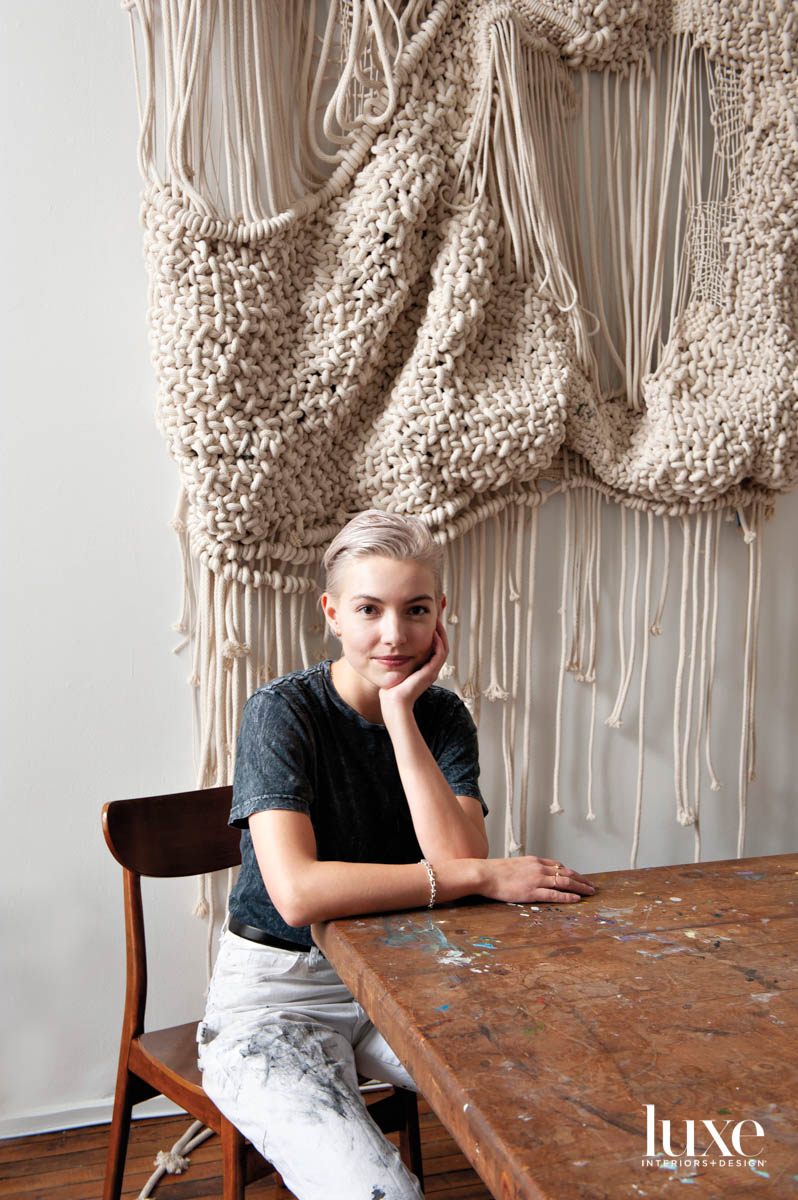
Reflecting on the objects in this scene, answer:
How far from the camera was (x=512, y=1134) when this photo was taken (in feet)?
2.16

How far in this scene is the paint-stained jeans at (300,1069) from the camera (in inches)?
37.4

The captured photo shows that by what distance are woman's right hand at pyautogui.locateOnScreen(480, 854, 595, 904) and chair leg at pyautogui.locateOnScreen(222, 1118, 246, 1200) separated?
Result: 0.41 m

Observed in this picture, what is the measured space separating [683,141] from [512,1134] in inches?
68.9

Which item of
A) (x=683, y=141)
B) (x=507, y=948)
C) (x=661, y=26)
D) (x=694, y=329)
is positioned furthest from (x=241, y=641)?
(x=661, y=26)

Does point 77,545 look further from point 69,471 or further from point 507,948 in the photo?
point 507,948

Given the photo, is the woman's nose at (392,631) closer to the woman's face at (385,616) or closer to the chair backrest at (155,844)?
the woman's face at (385,616)

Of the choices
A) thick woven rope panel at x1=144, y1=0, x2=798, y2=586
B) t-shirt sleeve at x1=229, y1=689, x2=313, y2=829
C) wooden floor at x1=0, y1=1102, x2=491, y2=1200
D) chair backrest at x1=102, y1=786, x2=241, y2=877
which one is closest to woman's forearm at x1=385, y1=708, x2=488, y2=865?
t-shirt sleeve at x1=229, y1=689, x2=313, y2=829

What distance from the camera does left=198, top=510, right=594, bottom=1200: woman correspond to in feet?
3.42

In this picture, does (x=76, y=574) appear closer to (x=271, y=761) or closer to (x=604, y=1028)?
(x=271, y=761)

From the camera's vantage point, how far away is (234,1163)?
1110 millimetres

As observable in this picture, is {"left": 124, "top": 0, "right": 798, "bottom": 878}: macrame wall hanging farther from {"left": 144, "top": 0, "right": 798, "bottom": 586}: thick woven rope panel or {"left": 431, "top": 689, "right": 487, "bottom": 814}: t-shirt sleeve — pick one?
{"left": 431, "top": 689, "right": 487, "bottom": 814}: t-shirt sleeve

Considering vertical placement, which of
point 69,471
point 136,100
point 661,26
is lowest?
point 69,471

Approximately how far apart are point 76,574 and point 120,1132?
0.84 meters

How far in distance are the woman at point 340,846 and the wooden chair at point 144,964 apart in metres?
0.09
